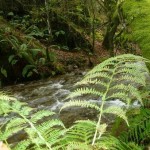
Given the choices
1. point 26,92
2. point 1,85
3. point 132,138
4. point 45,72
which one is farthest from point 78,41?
point 132,138

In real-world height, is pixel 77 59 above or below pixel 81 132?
below

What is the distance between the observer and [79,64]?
15.0 m

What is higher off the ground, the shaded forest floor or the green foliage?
the green foliage

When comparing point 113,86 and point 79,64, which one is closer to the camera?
point 113,86

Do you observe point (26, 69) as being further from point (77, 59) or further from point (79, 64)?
point (77, 59)

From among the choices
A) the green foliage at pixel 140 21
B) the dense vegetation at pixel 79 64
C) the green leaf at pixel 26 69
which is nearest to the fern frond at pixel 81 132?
the dense vegetation at pixel 79 64

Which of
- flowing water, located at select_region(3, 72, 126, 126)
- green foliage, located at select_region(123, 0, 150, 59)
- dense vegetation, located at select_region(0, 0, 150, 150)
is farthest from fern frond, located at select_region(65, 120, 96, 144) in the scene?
flowing water, located at select_region(3, 72, 126, 126)

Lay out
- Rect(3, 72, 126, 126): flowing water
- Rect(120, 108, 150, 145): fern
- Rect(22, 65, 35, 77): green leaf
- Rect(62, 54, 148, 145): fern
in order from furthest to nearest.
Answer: Rect(22, 65, 35, 77): green leaf < Rect(3, 72, 126, 126): flowing water < Rect(120, 108, 150, 145): fern < Rect(62, 54, 148, 145): fern

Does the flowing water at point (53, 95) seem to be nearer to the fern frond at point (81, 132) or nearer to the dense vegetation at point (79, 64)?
the dense vegetation at point (79, 64)

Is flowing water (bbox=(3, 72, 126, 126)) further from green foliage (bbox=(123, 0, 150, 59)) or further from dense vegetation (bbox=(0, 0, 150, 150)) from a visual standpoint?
green foliage (bbox=(123, 0, 150, 59))

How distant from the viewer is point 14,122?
80.7 inches

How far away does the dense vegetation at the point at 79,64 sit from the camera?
81.0 inches

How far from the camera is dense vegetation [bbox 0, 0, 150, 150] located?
2.06 m

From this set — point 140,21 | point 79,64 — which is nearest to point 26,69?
point 79,64
